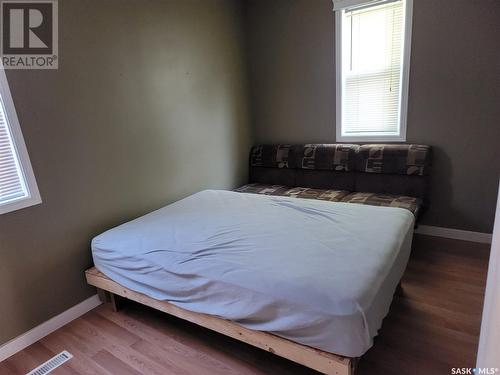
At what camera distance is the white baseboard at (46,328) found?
1824 mm

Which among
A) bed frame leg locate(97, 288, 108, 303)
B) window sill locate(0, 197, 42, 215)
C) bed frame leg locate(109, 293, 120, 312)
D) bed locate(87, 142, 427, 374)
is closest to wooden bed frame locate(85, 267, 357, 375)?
bed locate(87, 142, 427, 374)

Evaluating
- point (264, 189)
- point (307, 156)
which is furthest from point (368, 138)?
point (264, 189)

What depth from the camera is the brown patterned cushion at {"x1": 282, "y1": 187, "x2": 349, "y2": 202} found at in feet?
9.49

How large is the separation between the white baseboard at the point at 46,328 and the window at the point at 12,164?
79 centimetres

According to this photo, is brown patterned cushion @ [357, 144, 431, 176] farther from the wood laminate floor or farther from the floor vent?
the floor vent

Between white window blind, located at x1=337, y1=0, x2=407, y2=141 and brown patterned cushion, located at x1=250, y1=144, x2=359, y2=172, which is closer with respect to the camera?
white window blind, located at x1=337, y1=0, x2=407, y2=141

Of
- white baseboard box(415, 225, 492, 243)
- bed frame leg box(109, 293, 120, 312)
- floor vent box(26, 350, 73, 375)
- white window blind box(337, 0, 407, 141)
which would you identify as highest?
white window blind box(337, 0, 407, 141)

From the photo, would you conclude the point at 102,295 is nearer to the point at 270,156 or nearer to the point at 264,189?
the point at 264,189

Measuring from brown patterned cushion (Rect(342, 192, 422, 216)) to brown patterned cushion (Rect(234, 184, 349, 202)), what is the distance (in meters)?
0.11

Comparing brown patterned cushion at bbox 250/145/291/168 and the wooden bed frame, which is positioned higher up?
brown patterned cushion at bbox 250/145/291/168

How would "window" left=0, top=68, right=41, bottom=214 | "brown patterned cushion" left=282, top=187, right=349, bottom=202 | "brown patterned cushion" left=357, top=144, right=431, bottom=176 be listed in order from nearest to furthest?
"window" left=0, top=68, right=41, bottom=214
"brown patterned cushion" left=357, top=144, right=431, bottom=176
"brown patterned cushion" left=282, top=187, right=349, bottom=202

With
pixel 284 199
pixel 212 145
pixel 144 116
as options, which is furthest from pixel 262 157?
pixel 144 116

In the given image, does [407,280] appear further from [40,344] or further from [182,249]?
[40,344]

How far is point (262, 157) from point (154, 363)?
2.43 m
